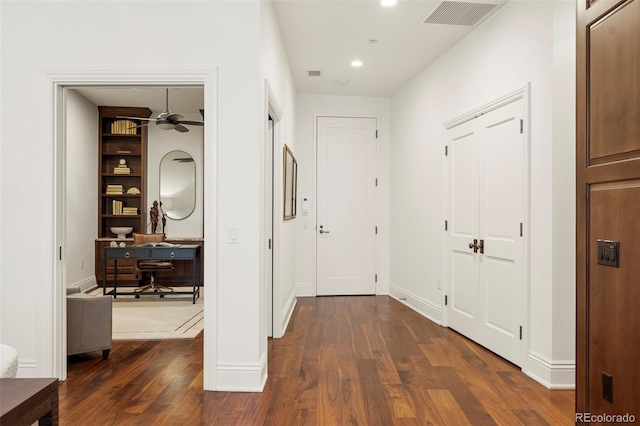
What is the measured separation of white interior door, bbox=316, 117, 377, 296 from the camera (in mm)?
6016

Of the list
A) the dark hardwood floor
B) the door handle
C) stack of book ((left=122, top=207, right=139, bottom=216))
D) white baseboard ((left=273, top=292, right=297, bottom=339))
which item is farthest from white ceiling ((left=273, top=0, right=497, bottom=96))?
stack of book ((left=122, top=207, right=139, bottom=216))

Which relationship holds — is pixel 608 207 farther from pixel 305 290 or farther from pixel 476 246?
Answer: pixel 305 290

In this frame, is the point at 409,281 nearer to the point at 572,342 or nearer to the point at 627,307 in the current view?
the point at 572,342

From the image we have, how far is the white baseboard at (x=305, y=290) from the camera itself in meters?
5.95

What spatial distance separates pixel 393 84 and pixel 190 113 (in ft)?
11.8

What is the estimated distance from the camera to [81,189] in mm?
6262

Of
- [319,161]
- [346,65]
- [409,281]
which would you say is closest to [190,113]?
[319,161]

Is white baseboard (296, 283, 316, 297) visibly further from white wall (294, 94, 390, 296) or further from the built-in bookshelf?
the built-in bookshelf

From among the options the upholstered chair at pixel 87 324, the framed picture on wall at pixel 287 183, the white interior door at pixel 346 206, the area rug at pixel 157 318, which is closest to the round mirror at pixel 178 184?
the area rug at pixel 157 318

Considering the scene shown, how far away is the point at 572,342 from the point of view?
2.84 metres

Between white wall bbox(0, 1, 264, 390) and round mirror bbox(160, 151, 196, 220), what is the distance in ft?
14.0

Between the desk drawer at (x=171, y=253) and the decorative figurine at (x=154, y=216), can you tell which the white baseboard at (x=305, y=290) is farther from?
the decorative figurine at (x=154, y=216)

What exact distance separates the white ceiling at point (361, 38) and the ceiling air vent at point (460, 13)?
6cm

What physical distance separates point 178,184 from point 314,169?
2.54m
